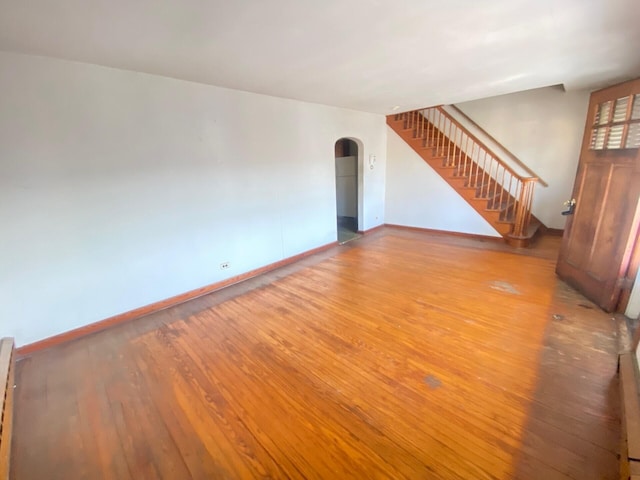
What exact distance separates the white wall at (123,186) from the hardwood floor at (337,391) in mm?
479

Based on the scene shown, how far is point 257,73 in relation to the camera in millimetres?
2715

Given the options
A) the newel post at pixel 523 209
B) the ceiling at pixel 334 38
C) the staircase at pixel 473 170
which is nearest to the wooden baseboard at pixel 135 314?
the ceiling at pixel 334 38

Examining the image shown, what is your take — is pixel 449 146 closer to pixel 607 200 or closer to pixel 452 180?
pixel 452 180

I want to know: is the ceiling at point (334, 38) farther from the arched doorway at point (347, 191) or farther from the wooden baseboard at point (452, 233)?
the arched doorway at point (347, 191)

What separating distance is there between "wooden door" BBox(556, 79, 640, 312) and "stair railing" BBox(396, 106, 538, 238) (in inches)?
70.6

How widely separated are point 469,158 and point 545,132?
49.7 inches

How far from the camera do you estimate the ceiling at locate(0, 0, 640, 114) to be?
1.58 m

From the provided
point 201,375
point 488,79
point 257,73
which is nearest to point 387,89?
point 488,79

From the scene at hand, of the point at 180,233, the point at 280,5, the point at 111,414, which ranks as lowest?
the point at 111,414

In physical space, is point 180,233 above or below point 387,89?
below

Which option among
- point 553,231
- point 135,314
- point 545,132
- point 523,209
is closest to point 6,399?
point 135,314

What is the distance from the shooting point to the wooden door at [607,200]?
2514mm

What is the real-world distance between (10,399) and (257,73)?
10.6ft

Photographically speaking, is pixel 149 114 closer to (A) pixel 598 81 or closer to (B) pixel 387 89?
(B) pixel 387 89
